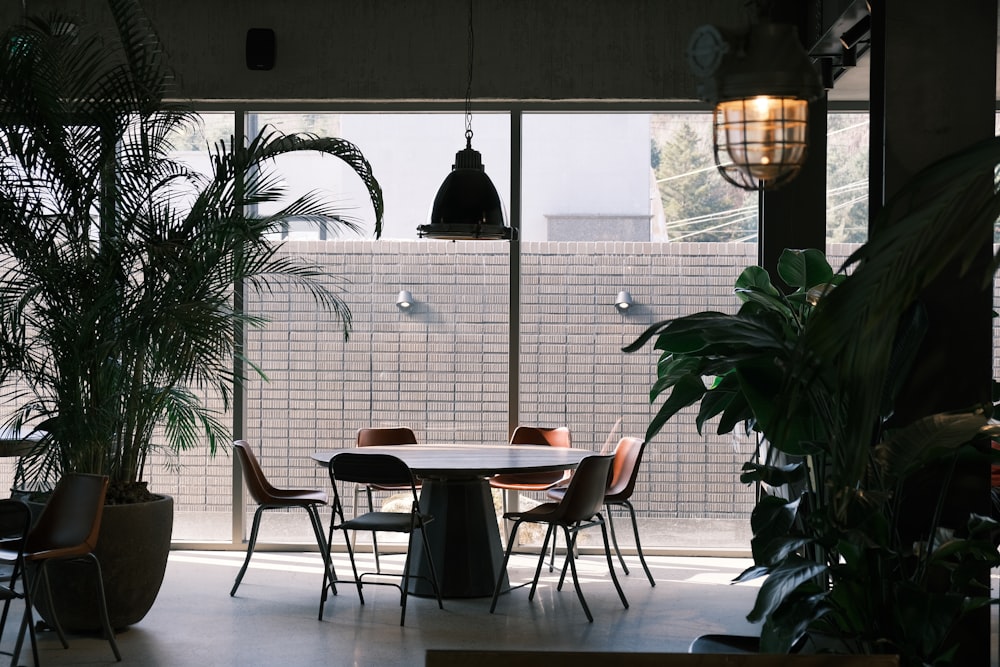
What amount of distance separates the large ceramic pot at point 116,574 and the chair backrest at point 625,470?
90.1 inches

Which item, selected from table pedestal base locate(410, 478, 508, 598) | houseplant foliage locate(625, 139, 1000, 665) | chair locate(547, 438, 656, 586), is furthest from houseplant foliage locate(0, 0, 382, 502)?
houseplant foliage locate(625, 139, 1000, 665)

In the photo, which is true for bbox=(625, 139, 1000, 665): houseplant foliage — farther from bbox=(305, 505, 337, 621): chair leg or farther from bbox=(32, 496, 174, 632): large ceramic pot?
bbox=(32, 496, 174, 632): large ceramic pot

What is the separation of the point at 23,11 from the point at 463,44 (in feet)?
8.77

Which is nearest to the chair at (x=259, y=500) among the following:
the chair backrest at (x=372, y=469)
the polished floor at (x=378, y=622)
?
the polished floor at (x=378, y=622)

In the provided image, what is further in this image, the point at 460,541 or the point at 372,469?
the point at 460,541

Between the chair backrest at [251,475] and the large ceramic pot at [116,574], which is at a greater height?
the chair backrest at [251,475]

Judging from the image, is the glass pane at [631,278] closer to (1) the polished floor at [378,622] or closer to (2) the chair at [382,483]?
(1) the polished floor at [378,622]

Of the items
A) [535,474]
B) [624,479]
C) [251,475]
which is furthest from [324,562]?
[624,479]

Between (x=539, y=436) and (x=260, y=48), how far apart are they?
9.44 feet

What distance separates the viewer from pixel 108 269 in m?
4.58

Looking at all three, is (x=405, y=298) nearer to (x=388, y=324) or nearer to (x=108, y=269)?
(x=388, y=324)

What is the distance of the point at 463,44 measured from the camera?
6.38 meters

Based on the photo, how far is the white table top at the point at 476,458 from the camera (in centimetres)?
489

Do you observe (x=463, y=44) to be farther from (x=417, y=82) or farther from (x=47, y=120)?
(x=47, y=120)
